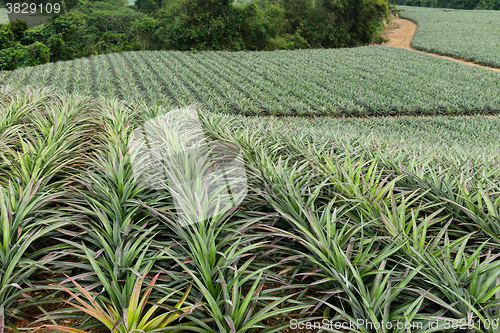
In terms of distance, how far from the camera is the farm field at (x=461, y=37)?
17281 mm

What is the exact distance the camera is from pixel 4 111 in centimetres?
336

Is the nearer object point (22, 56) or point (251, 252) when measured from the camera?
point (251, 252)

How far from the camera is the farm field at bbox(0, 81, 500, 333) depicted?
1.31 metres

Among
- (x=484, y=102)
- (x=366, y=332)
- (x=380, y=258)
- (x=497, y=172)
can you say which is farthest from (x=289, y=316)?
(x=484, y=102)

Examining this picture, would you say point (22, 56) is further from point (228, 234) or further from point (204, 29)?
point (228, 234)

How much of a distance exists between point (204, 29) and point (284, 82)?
13.2 m

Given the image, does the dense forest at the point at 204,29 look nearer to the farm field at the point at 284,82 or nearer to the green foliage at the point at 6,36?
the green foliage at the point at 6,36

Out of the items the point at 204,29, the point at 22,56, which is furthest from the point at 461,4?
the point at 22,56

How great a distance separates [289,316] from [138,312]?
0.67 m

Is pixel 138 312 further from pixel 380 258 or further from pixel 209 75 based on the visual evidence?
pixel 209 75

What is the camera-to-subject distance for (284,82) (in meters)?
11.5

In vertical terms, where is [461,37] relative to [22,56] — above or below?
above

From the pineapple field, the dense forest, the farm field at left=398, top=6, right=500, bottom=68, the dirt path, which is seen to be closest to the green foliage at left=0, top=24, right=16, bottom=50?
the dense forest

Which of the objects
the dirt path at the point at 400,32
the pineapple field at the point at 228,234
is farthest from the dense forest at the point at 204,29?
the pineapple field at the point at 228,234
